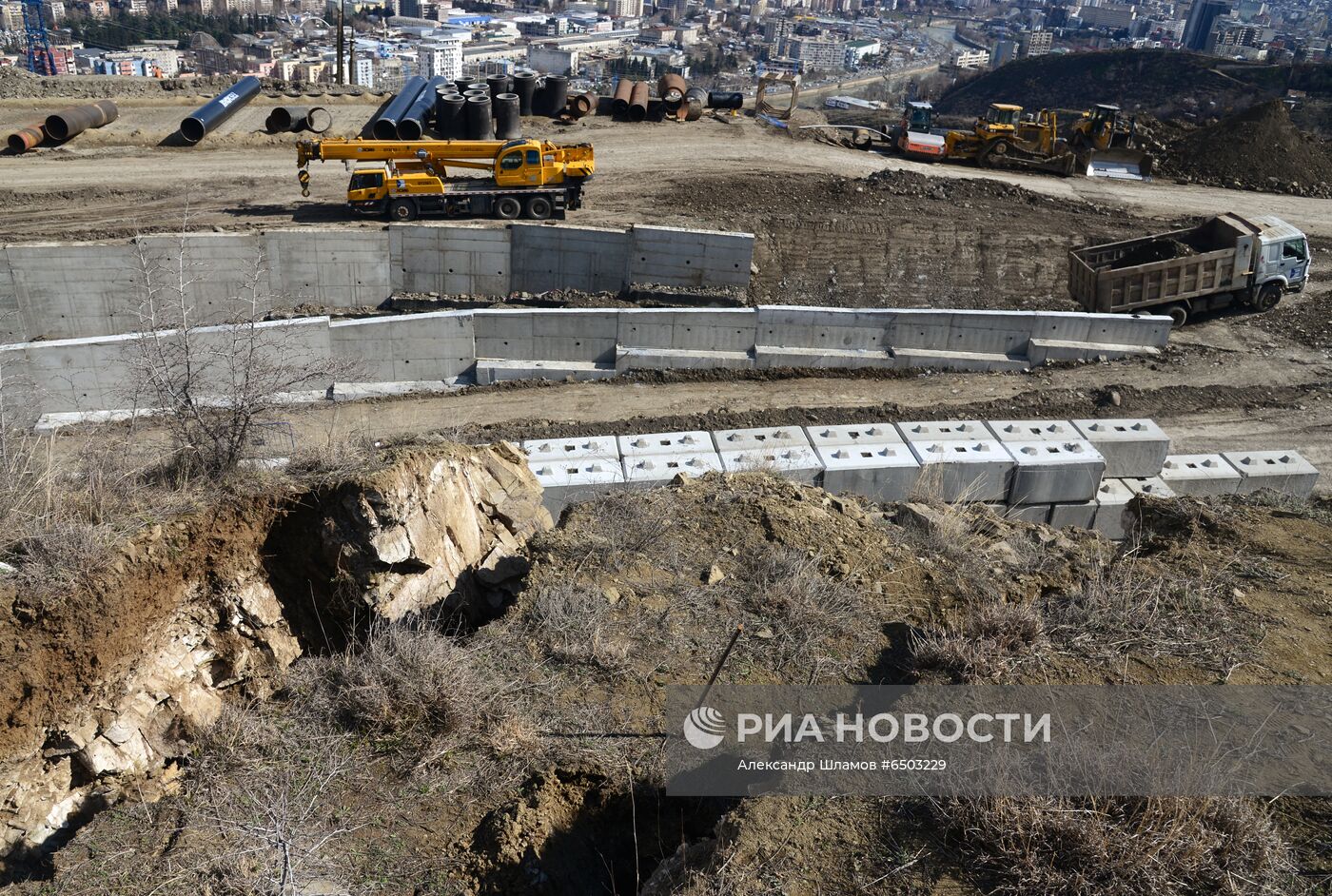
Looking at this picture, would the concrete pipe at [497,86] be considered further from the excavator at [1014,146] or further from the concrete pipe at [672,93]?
the excavator at [1014,146]

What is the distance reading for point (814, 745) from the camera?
5000 millimetres

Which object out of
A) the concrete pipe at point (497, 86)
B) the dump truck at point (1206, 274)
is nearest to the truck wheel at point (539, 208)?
the concrete pipe at point (497, 86)

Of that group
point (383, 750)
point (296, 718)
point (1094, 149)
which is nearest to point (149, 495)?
point (296, 718)

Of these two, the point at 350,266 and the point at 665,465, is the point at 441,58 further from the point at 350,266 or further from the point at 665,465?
the point at 665,465

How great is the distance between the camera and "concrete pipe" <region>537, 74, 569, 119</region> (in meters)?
24.9

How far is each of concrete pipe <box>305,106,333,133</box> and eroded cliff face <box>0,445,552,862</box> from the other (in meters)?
19.4

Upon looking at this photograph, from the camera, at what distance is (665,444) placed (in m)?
11.3

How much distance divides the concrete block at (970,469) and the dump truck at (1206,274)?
778 centimetres

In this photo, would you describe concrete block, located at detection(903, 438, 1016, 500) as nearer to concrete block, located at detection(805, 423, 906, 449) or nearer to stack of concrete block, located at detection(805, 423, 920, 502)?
stack of concrete block, located at detection(805, 423, 920, 502)

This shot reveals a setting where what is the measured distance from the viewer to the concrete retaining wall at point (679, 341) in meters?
15.3

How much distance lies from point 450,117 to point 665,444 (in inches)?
559

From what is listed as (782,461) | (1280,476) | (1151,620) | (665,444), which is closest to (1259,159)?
(1280,476)

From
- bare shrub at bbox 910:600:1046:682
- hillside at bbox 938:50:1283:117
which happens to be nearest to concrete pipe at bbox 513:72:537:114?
bare shrub at bbox 910:600:1046:682

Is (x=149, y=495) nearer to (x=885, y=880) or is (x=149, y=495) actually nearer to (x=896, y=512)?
(x=885, y=880)
